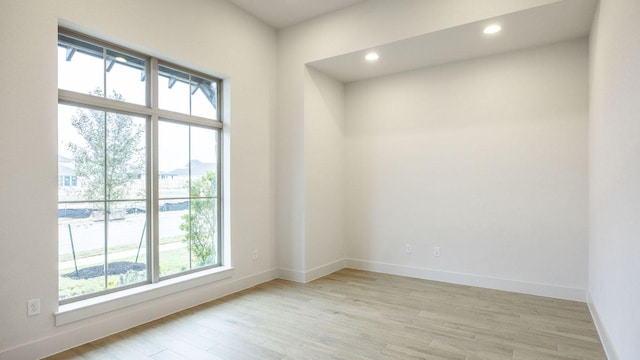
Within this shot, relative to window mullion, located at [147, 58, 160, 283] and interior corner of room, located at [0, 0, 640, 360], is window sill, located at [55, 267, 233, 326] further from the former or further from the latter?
window mullion, located at [147, 58, 160, 283]

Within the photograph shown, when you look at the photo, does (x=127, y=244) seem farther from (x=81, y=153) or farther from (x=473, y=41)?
(x=473, y=41)

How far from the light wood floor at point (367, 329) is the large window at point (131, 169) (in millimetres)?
615

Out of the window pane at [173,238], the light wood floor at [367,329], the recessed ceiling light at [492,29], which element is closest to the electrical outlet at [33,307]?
the light wood floor at [367,329]

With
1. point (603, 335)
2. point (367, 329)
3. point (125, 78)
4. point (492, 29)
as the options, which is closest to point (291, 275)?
point (367, 329)

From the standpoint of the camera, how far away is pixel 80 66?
2869 millimetres

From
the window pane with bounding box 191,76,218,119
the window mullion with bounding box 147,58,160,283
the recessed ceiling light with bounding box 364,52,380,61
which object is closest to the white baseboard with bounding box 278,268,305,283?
the window mullion with bounding box 147,58,160,283

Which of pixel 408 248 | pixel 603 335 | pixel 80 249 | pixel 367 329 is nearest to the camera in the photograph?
pixel 603 335

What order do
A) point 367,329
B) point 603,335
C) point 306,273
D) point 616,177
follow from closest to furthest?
point 616,177 < point 603,335 < point 367,329 < point 306,273

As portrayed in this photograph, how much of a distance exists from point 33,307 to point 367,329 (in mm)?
2565

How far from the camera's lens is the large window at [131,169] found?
2807 millimetres

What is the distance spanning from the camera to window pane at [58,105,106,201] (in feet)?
9.02

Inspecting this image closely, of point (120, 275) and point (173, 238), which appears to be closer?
point (120, 275)

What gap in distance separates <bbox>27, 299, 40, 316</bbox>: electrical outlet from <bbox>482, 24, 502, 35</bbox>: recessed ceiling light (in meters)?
4.56

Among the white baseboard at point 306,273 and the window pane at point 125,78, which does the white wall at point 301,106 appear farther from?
the window pane at point 125,78
